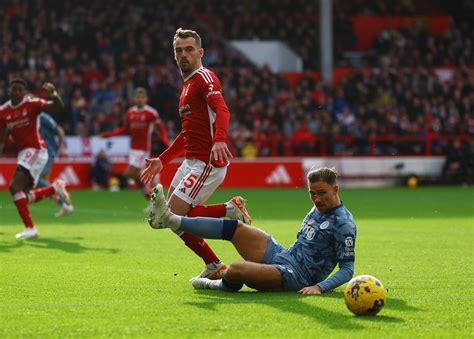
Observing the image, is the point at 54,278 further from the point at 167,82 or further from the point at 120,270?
the point at 167,82

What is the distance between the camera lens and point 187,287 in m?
9.00

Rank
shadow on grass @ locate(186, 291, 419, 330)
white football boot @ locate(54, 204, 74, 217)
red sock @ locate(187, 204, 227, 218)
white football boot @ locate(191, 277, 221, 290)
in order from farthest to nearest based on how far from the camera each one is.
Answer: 1. white football boot @ locate(54, 204, 74, 217)
2. red sock @ locate(187, 204, 227, 218)
3. white football boot @ locate(191, 277, 221, 290)
4. shadow on grass @ locate(186, 291, 419, 330)

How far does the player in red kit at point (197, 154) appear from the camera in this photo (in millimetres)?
9234

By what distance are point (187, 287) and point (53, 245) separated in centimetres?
476

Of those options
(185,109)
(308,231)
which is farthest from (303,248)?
(185,109)

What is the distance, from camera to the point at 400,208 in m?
21.3

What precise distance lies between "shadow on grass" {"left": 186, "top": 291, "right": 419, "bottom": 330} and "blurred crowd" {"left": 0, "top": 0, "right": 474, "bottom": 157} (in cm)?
2199

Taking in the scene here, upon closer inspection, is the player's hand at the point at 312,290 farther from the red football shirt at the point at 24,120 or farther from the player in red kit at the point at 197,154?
the red football shirt at the point at 24,120

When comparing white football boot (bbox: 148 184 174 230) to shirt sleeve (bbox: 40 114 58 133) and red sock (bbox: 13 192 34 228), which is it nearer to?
red sock (bbox: 13 192 34 228)

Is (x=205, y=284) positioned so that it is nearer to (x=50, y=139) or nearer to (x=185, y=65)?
(x=185, y=65)

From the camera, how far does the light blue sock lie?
7938 millimetres

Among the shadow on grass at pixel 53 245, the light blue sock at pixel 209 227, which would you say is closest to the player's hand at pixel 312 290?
the light blue sock at pixel 209 227

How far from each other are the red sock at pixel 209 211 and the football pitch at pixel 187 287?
0.65 meters

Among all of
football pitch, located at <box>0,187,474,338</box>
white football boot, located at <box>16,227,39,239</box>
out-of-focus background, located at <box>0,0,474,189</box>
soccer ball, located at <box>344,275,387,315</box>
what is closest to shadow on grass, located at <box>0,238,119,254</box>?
football pitch, located at <box>0,187,474,338</box>
